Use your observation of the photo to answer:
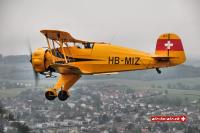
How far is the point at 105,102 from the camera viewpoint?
2806cm

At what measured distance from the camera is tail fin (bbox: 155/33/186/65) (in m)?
21.1

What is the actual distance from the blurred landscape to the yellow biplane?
4254 mm

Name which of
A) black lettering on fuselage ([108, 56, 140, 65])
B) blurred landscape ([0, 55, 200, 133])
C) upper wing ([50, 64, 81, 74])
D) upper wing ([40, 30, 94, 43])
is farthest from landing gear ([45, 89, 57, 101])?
blurred landscape ([0, 55, 200, 133])

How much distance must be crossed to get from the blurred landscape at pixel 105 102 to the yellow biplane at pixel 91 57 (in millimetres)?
4254

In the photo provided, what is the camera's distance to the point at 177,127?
27.6 m

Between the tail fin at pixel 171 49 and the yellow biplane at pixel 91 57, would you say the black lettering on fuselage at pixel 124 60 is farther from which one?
the tail fin at pixel 171 49

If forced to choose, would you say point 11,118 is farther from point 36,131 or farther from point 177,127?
point 177,127

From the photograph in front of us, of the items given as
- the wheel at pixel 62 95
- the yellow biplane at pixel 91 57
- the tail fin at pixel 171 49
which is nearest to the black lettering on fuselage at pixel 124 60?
the yellow biplane at pixel 91 57

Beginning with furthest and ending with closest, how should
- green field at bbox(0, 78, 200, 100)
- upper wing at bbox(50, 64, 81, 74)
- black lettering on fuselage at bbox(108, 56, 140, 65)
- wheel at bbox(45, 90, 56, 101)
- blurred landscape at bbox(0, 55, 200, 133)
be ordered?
green field at bbox(0, 78, 200, 100), blurred landscape at bbox(0, 55, 200, 133), wheel at bbox(45, 90, 56, 101), black lettering on fuselage at bbox(108, 56, 140, 65), upper wing at bbox(50, 64, 81, 74)

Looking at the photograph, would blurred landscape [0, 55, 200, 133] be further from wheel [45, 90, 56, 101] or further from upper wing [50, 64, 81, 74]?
wheel [45, 90, 56, 101]

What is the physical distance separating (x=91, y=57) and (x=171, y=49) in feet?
7.37

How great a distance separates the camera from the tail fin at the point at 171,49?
830 inches

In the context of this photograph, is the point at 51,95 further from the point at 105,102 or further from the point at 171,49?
the point at 105,102

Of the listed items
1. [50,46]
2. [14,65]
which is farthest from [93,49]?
[14,65]
